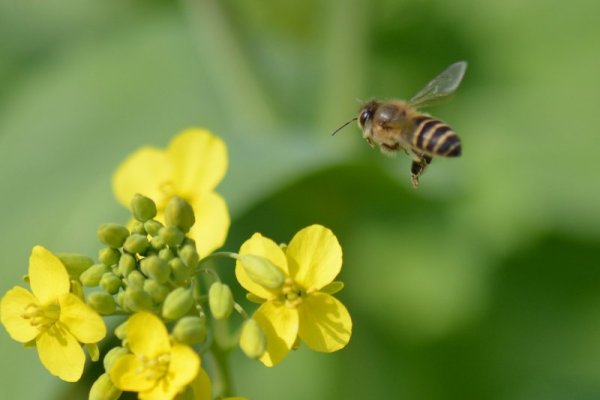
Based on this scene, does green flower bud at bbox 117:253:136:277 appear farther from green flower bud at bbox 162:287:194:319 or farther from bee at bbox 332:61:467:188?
bee at bbox 332:61:467:188

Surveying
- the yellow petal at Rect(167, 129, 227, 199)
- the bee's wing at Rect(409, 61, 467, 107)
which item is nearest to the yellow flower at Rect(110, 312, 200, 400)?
the yellow petal at Rect(167, 129, 227, 199)

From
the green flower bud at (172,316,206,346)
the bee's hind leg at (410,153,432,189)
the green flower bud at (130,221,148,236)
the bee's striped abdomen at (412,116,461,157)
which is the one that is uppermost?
the green flower bud at (130,221,148,236)

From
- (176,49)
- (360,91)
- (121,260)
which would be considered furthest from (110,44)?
(121,260)

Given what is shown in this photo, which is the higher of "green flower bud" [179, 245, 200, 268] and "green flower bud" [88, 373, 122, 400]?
"green flower bud" [179, 245, 200, 268]

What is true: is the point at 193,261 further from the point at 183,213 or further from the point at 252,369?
the point at 252,369

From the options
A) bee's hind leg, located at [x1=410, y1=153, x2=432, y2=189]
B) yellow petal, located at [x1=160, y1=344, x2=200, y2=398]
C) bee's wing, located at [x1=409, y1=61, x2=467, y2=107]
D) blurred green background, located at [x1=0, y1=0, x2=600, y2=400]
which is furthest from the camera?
blurred green background, located at [x1=0, y1=0, x2=600, y2=400]

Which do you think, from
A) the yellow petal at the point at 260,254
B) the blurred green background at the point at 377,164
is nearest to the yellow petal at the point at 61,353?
the yellow petal at the point at 260,254

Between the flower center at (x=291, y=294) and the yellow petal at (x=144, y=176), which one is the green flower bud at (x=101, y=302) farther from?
the yellow petal at (x=144, y=176)

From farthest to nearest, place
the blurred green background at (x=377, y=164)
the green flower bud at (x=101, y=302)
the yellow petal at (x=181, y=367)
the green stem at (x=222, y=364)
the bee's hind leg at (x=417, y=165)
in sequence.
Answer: the blurred green background at (x=377, y=164) → the bee's hind leg at (x=417, y=165) → the green stem at (x=222, y=364) → the green flower bud at (x=101, y=302) → the yellow petal at (x=181, y=367)
